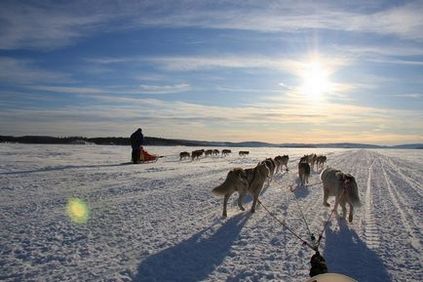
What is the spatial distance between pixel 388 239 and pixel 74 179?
30.9 ft

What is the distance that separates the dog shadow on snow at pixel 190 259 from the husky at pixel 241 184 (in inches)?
55.4

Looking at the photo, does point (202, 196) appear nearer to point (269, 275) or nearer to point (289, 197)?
point (289, 197)

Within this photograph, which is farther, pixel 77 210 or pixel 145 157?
pixel 145 157

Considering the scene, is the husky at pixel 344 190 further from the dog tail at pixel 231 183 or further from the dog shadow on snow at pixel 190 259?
the dog shadow on snow at pixel 190 259

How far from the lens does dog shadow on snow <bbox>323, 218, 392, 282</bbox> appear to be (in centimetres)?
459

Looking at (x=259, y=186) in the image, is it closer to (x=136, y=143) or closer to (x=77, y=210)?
(x=77, y=210)

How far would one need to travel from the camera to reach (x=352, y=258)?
513 cm

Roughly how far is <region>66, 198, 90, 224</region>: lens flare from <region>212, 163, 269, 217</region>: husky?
2380mm

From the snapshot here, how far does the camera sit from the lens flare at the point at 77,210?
6.83 meters

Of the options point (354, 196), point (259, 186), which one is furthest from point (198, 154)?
point (354, 196)

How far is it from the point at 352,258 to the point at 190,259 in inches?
80.2

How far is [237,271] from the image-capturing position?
14.9 feet

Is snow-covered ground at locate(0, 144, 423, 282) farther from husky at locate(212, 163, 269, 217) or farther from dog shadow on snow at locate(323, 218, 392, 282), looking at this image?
husky at locate(212, 163, 269, 217)

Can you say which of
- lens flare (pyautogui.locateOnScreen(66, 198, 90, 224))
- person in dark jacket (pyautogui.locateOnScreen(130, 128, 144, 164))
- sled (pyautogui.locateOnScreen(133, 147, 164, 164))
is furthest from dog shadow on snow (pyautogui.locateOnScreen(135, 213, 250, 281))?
sled (pyautogui.locateOnScreen(133, 147, 164, 164))
